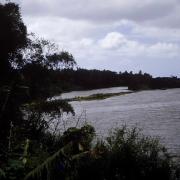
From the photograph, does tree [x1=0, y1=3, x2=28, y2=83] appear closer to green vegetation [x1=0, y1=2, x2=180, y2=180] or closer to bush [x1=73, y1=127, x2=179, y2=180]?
green vegetation [x1=0, y1=2, x2=180, y2=180]

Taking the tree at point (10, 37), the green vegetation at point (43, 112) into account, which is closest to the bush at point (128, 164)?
the green vegetation at point (43, 112)

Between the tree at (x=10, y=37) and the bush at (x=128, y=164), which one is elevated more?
the tree at (x=10, y=37)

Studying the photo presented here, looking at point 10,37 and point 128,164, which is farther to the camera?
point 10,37

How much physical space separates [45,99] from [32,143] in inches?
820

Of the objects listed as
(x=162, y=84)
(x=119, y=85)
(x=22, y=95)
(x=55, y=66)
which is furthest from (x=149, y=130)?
(x=119, y=85)

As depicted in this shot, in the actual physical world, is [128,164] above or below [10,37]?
below

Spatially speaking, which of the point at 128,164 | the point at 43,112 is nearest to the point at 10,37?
the point at 43,112

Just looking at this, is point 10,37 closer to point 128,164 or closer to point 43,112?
point 43,112

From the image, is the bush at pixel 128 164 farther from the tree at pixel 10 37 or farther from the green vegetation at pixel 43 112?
the tree at pixel 10 37

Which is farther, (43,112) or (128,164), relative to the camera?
(43,112)

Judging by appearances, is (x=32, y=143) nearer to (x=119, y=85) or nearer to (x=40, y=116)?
(x=40, y=116)

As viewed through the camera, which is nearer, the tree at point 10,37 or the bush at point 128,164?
the bush at point 128,164

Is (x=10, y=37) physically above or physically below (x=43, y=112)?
above

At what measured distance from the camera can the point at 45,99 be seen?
33.9m
